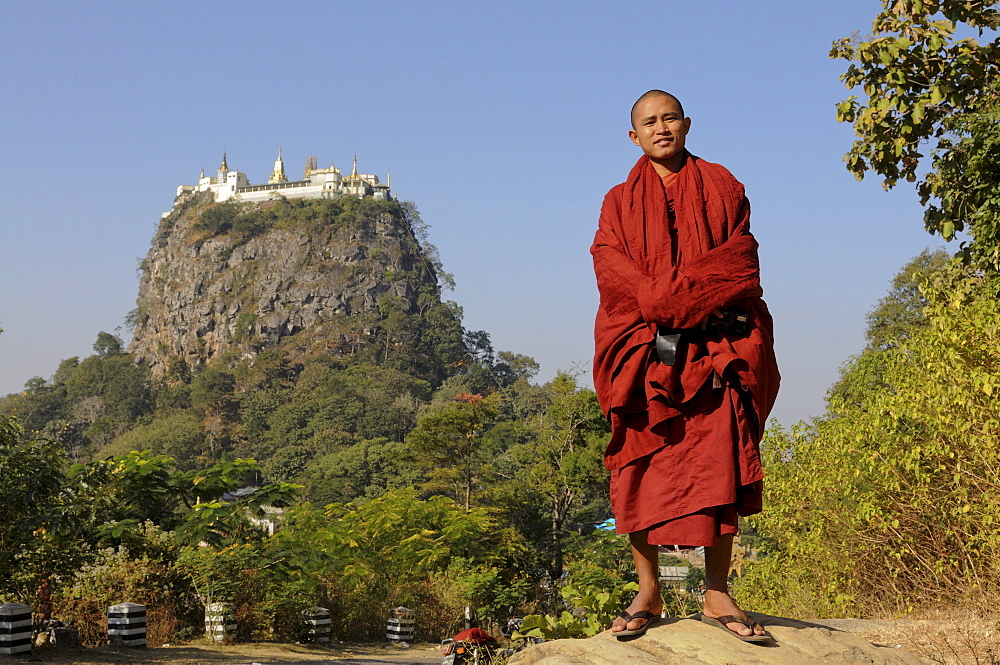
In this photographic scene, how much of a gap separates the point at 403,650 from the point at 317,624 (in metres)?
1.23

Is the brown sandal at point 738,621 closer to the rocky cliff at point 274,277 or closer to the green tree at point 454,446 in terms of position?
the green tree at point 454,446

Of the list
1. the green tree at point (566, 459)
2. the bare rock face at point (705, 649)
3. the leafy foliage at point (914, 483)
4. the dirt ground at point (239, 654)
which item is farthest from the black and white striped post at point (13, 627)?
the green tree at point (566, 459)

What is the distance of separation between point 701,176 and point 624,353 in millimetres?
793

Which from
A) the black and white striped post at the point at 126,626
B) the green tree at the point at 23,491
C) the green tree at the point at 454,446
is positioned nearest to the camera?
the green tree at the point at 23,491

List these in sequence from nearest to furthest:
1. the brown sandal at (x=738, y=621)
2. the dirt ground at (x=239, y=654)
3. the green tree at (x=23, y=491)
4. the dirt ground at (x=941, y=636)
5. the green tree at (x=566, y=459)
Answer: the brown sandal at (x=738, y=621), the dirt ground at (x=941, y=636), the green tree at (x=23, y=491), the dirt ground at (x=239, y=654), the green tree at (x=566, y=459)

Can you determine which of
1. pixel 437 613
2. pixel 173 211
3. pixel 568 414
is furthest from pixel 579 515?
pixel 173 211

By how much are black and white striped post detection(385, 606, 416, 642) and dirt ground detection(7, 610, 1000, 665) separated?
0.66ft

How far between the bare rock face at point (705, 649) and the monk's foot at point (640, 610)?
0.04 meters

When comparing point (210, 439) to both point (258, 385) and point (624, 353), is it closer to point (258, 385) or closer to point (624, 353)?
point (258, 385)

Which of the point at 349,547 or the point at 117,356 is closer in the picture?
the point at 349,547

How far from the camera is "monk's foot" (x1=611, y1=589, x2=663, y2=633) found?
3807mm

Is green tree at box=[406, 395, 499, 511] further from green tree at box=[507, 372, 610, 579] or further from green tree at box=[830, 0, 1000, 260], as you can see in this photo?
green tree at box=[830, 0, 1000, 260]

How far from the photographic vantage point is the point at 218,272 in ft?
322

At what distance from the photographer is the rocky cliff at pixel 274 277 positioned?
90.8 m
